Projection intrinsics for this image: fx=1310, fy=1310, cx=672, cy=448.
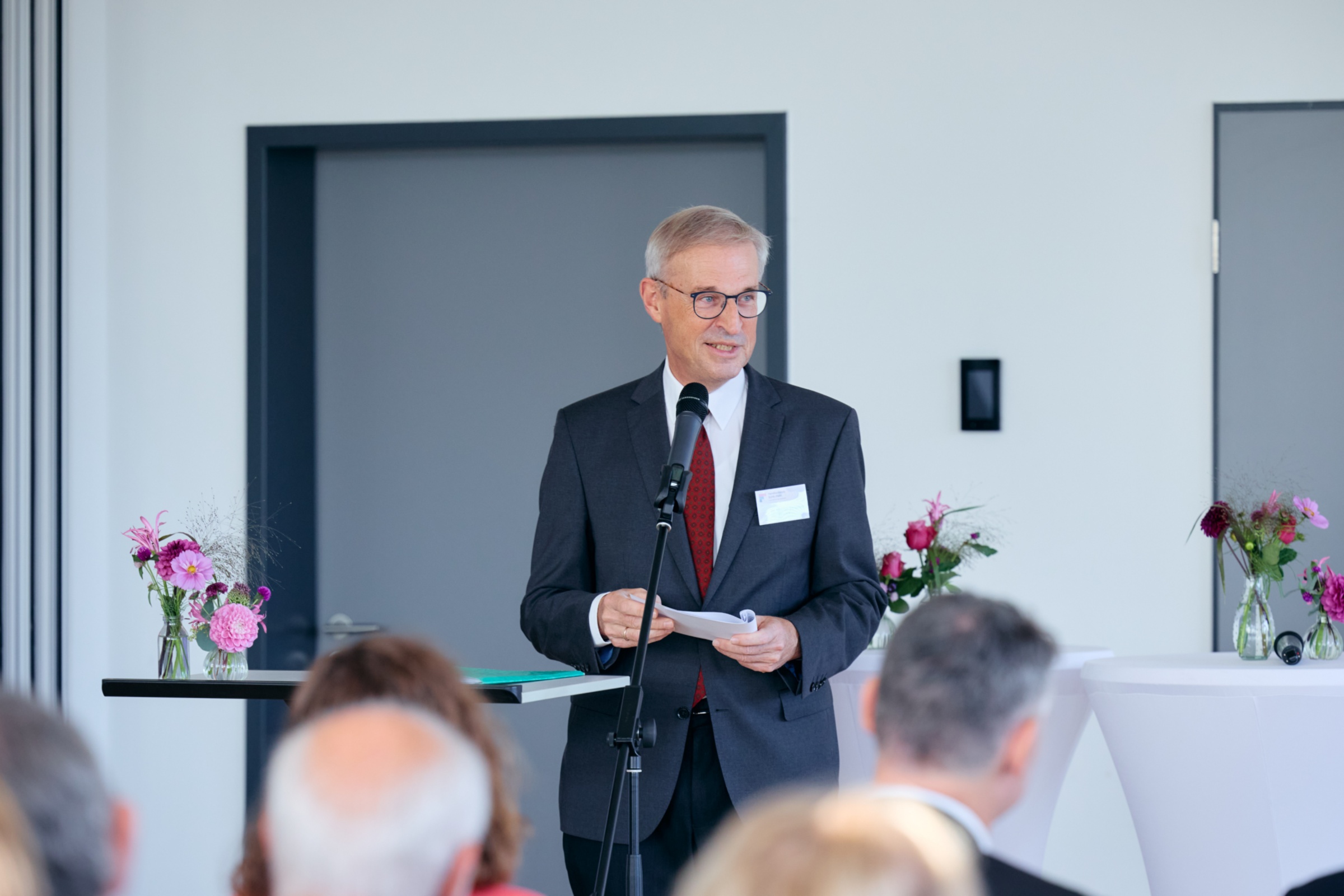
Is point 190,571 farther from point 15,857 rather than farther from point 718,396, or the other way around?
point 15,857

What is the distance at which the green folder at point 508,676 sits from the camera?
6.39ft

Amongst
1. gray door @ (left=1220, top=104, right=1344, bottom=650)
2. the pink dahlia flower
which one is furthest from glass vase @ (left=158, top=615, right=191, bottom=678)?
gray door @ (left=1220, top=104, right=1344, bottom=650)

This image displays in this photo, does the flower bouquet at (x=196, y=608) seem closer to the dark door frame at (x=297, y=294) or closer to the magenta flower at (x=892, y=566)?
the dark door frame at (x=297, y=294)

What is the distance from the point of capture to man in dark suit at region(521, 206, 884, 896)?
2279 mm

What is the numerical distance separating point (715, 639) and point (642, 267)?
7.08ft

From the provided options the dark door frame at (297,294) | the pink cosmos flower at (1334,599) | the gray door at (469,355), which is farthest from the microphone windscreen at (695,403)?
the gray door at (469,355)

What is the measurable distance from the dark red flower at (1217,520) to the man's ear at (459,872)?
2.38 metres

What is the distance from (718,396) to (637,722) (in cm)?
81

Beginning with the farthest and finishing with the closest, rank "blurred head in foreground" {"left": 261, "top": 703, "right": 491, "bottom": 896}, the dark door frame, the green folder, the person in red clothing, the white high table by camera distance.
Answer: the dark door frame
the white high table
the green folder
the person in red clothing
"blurred head in foreground" {"left": 261, "top": 703, "right": 491, "bottom": 896}

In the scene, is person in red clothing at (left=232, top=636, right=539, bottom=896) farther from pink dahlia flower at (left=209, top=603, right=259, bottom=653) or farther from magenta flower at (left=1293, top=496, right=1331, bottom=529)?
magenta flower at (left=1293, top=496, right=1331, bottom=529)

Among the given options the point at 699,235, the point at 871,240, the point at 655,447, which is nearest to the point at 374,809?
the point at 655,447

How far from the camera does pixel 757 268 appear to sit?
97.1 inches

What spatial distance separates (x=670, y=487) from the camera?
6.31 feet

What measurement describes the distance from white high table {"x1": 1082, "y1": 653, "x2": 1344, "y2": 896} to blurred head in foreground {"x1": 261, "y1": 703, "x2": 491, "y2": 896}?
81.0 inches
